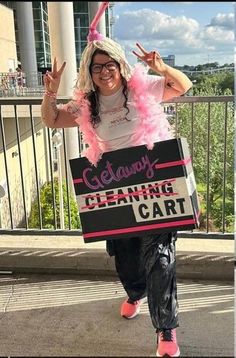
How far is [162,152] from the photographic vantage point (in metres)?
2.10

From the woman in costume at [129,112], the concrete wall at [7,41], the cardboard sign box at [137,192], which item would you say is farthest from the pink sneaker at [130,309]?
the concrete wall at [7,41]

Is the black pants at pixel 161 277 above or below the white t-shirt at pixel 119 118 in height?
below

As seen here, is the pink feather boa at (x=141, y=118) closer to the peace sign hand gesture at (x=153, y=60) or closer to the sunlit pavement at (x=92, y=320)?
the peace sign hand gesture at (x=153, y=60)

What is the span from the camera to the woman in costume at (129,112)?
2.03 metres

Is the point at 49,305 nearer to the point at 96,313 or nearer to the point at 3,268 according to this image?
the point at 96,313

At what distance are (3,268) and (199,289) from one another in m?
1.46

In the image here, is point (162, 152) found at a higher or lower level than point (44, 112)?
lower

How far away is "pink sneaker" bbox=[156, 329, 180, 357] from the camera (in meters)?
2.22

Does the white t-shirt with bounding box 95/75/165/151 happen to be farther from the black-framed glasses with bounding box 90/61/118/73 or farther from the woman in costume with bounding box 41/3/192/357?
the black-framed glasses with bounding box 90/61/118/73

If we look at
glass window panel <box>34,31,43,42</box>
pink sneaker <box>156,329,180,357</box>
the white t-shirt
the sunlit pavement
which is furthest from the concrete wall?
pink sneaker <box>156,329,180,357</box>

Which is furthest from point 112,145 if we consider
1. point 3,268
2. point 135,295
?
point 3,268

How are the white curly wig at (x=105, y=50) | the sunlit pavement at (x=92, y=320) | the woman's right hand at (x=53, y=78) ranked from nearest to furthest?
the white curly wig at (x=105, y=50)
the woman's right hand at (x=53, y=78)
the sunlit pavement at (x=92, y=320)

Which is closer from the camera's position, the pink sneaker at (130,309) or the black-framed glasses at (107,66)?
the black-framed glasses at (107,66)

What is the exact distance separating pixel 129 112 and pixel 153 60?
28 cm
